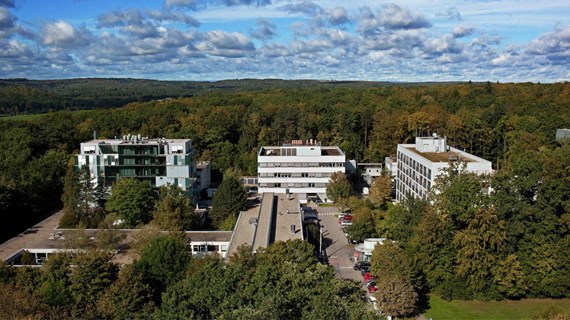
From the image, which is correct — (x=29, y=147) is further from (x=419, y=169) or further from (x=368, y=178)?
(x=419, y=169)

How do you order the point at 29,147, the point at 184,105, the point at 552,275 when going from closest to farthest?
the point at 552,275
the point at 29,147
the point at 184,105

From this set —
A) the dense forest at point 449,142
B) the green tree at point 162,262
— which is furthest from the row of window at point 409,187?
the green tree at point 162,262

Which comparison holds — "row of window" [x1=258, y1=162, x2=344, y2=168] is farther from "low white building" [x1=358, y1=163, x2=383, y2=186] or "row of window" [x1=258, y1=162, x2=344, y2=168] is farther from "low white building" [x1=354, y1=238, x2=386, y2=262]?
"low white building" [x1=354, y1=238, x2=386, y2=262]

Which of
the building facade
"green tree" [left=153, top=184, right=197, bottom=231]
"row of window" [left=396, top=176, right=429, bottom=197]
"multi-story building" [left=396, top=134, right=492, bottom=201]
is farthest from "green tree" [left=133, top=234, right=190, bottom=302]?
"row of window" [left=396, top=176, right=429, bottom=197]

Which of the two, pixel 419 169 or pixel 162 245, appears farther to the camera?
pixel 419 169

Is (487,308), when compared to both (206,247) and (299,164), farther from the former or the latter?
(299,164)

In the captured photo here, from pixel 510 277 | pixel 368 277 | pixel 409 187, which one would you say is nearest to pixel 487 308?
pixel 510 277

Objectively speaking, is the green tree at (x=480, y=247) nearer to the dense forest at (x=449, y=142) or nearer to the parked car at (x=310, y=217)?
the dense forest at (x=449, y=142)

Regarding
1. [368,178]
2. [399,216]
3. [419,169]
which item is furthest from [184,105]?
[399,216]
